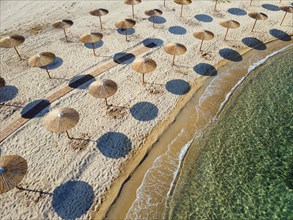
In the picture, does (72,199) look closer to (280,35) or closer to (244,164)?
(244,164)

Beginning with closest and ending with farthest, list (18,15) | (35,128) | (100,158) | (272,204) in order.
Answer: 1. (272,204)
2. (100,158)
3. (35,128)
4. (18,15)

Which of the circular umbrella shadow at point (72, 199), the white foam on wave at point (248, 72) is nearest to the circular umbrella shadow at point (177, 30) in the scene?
the white foam on wave at point (248, 72)

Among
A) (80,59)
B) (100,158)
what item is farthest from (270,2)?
(100,158)

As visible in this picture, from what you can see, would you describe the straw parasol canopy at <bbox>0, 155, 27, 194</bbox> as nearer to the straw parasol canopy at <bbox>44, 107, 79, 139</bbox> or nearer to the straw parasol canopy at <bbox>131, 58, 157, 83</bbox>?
the straw parasol canopy at <bbox>44, 107, 79, 139</bbox>

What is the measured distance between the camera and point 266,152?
15734 millimetres

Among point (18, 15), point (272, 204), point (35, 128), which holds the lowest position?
point (272, 204)

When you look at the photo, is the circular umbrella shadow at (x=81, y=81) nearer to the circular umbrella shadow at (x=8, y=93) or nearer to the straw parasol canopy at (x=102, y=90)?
the straw parasol canopy at (x=102, y=90)

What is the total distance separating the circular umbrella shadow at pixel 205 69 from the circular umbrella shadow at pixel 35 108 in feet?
40.0

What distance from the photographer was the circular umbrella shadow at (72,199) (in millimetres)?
12680

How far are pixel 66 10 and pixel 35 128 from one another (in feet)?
55.8

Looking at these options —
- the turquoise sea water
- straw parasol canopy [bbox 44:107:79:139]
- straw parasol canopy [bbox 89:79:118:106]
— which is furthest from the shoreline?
straw parasol canopy [bbox 44:107:79:139]

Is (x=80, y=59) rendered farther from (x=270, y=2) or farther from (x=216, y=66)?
(x=270, y=2)

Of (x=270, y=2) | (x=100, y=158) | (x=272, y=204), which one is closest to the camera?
(x=272, y=204)

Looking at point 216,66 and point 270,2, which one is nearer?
point 216,66
